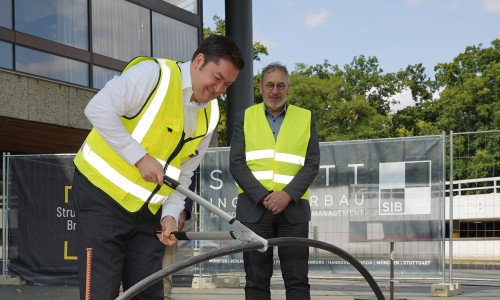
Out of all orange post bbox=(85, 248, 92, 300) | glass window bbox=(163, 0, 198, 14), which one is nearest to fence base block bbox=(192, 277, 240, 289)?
orange post bbox=(85, 248, 92, 300)

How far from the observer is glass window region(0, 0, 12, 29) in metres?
14.0

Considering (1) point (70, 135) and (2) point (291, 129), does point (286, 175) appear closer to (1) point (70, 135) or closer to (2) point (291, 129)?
(2) point (291, 129)

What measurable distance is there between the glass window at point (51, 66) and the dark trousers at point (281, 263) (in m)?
10.7

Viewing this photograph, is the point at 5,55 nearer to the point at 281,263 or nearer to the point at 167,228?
the point at 281,263

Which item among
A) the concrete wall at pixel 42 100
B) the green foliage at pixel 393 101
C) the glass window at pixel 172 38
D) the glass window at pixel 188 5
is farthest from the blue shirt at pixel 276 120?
the green foliage at pixel 393 101

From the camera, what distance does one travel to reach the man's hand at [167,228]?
3.28m

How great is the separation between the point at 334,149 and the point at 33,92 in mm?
7340

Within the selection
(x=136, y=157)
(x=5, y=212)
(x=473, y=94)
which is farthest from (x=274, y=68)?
(x=473, y=94)

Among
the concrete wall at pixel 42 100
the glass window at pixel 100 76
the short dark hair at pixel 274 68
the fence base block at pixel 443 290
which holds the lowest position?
the fence base block at pixel 443 290

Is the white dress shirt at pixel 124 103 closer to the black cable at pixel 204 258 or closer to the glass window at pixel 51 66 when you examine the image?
the black cable at pixel 204 258

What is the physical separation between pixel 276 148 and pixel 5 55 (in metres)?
10.3

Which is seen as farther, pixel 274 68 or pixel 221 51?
pixel 274 68

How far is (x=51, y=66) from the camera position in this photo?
15.2m

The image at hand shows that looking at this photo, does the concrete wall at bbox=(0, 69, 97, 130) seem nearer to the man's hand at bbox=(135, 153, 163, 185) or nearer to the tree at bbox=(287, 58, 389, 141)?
the man's hand at bbox=(135, 153, 163, 185)
